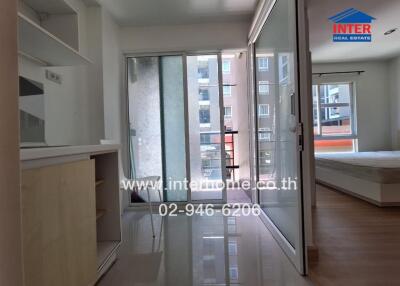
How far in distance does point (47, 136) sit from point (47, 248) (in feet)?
4.83

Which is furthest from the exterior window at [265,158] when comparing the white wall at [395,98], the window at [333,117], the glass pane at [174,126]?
the white wall at [395,98]

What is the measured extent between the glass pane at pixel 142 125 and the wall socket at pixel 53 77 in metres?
1.51

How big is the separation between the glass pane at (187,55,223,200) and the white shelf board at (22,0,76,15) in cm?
215

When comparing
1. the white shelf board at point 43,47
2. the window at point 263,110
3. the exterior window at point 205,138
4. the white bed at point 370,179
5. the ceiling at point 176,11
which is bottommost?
the white bed at point 370,179

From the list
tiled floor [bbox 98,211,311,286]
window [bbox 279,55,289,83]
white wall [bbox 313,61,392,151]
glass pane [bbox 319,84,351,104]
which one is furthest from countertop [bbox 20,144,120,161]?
white wall [bbox 313,61,392,151]

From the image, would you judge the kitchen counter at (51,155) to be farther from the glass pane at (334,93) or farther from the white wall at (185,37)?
the glass pane at (334,93)

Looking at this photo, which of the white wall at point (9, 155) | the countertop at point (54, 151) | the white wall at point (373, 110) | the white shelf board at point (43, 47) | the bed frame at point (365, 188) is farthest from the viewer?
the white wall at point (373, 110)

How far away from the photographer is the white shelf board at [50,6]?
2.16 m

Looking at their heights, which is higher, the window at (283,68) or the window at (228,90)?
the window at (228,90)

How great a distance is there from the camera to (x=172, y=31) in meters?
4.12

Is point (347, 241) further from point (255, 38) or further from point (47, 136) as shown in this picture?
point (47, 136)

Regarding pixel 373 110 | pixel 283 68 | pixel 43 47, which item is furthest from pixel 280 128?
pixel 373 110

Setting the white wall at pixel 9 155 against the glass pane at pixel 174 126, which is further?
the glass pane at pixel 174 126

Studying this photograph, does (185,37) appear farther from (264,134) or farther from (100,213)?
(100,213)
